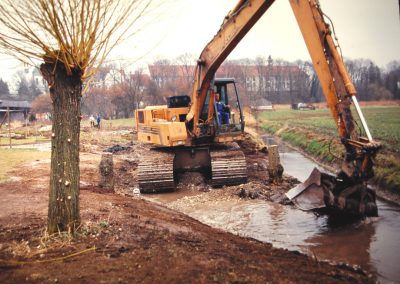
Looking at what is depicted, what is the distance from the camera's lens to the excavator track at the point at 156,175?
10.3 m

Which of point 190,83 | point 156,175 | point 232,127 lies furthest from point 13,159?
point 190,83

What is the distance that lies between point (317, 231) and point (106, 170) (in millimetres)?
5658

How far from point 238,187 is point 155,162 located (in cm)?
245

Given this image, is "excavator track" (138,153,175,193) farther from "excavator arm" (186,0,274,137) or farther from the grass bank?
the grass bank

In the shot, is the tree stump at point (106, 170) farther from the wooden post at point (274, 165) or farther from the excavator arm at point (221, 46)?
the wooden post at point (274, 165)

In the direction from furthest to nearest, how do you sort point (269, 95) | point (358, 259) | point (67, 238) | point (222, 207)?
point (269, 95), point (222, 207), point (358, 259), point (67, 238)

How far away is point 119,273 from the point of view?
3.81 metres

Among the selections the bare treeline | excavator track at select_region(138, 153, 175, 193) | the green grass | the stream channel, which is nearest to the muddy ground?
the stream channel

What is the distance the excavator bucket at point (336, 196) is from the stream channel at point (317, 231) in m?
0.50

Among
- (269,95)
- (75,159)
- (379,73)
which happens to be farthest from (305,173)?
(269,95)

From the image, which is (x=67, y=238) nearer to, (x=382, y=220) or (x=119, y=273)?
(x=119, y=273)

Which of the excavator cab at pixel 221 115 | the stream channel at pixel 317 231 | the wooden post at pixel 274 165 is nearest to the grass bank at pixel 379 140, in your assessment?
the stream channel at pixel 317 231

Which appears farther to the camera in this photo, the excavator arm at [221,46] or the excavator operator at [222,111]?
the excavator operator at [222,111]

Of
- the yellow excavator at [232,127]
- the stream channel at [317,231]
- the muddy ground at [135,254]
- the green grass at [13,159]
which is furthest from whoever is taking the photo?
the green grass at [13,159]
